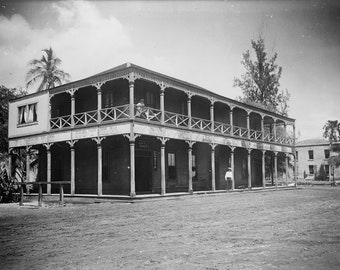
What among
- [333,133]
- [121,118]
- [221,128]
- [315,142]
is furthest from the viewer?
[315,142]

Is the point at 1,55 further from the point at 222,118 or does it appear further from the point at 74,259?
the point at 222,118

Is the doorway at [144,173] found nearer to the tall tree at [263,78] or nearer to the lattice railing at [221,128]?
the lattice railing at [221,128]

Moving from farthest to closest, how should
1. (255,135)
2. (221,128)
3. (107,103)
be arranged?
(255,135) → (221,128) → (107,103)

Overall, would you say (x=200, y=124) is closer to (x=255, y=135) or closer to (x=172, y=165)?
(x=172, y=165)

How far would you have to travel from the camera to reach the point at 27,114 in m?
24.3

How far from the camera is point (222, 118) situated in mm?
31359

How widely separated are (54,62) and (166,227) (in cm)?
3354

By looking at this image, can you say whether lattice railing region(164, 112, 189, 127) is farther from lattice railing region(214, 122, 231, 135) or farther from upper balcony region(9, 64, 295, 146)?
lattice railing region(214, 122, 231, 135)

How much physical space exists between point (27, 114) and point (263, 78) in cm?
3280

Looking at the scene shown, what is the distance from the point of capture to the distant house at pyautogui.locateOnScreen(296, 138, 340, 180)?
63.5 meters

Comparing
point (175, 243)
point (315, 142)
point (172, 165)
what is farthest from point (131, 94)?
point (315, 142)

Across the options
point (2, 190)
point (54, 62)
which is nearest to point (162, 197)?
point (2, 190)

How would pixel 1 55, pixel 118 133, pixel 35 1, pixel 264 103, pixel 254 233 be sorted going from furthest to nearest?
pixel 264 103 < pixel 118 133 < pixel 1 55 < pixel 35 1 < pixel 254 233

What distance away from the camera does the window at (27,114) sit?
24.0 metres
